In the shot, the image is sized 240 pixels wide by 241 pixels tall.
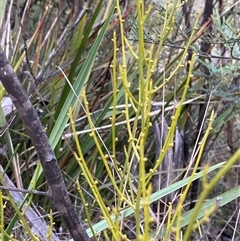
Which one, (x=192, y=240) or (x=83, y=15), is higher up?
(x=83, y=15)

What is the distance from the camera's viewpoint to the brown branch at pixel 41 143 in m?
0.60

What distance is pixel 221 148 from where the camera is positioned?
1651 millimetres

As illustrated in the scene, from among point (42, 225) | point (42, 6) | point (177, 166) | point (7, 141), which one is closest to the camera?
point (42, 225)

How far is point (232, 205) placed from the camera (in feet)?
4.93

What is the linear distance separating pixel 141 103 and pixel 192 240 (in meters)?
0.79

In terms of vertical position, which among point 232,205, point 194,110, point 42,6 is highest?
point 42,6

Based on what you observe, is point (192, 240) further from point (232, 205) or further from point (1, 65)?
point (1, 65)

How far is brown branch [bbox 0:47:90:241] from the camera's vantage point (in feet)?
1.97

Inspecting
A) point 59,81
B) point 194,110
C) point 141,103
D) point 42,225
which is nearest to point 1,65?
point 141,103

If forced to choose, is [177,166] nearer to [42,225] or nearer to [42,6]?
[42,225]

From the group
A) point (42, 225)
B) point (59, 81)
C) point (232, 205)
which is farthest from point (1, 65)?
point (232, 205)

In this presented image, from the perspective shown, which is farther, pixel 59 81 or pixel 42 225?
pixel 59 81

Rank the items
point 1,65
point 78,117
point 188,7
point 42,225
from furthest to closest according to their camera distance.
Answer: point 188,7
point 78,117
point 42,225
point 1,65

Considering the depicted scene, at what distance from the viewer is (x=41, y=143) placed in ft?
2.12
